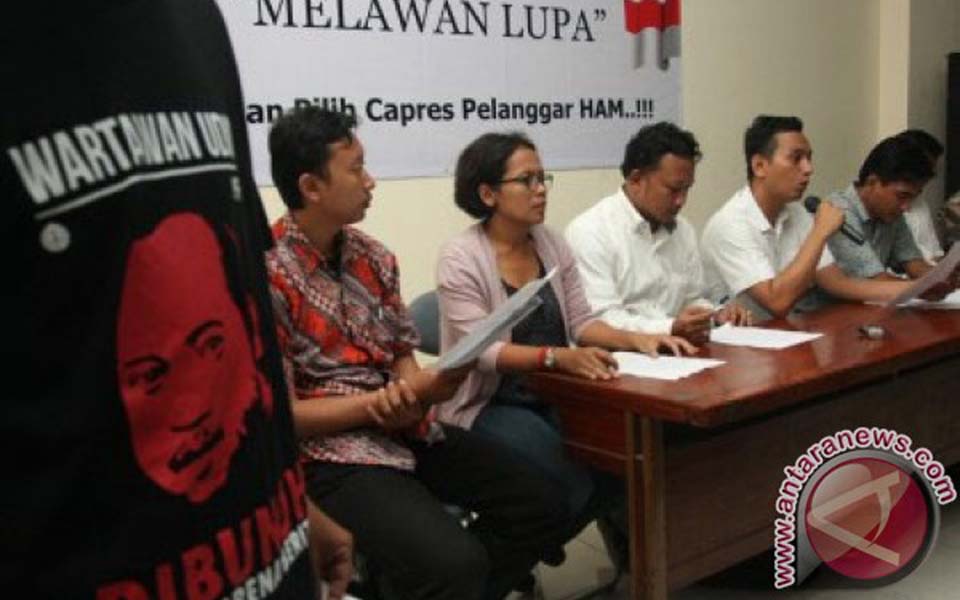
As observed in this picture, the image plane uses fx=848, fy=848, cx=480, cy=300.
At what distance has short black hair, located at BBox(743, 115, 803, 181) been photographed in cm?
274

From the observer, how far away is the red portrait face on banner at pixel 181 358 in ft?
1.79

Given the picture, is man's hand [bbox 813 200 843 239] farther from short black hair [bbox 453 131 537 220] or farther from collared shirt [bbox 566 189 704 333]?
short black hair [bbox 453 131 537 220]

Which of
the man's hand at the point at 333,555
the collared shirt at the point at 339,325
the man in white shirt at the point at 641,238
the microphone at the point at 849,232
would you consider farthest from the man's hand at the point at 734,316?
the man's hand at the point at 333,555

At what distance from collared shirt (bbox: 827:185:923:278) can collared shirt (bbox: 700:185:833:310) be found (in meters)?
0.10

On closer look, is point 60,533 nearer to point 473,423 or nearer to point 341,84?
point 473,423

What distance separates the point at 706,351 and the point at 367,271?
33.0 inches

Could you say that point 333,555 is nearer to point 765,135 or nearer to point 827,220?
point 827,220

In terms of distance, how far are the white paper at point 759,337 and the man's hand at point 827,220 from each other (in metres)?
0.45

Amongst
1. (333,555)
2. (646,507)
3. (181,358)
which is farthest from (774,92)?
(181,358)

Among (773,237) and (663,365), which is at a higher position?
(773,237)

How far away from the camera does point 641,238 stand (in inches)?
97.7

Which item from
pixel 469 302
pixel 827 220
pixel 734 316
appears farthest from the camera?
pixel 827 220

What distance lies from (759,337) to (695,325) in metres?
0.21

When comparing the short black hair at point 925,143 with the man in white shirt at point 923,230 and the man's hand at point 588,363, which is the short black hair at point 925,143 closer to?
the man in white shirt at point 923,230
